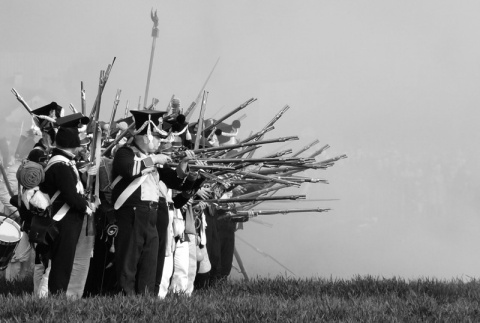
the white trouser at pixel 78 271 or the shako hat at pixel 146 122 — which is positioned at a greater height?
the shako hat at pixel 146 122

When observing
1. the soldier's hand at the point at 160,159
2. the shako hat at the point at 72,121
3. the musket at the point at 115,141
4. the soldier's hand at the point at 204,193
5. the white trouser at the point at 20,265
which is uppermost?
the shako hat at the point at 72,121

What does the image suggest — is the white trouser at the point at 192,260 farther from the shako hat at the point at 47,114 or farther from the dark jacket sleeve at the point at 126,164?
the shako hat at the point at 47,114

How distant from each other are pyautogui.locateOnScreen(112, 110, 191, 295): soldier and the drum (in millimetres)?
1349

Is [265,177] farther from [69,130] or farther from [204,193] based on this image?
[69,130]

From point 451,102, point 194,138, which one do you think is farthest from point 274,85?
point 194,138

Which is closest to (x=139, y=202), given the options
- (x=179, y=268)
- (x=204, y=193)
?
(x=179, y=268)

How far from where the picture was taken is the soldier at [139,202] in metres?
9.14

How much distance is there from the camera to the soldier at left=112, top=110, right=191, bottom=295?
360 inches

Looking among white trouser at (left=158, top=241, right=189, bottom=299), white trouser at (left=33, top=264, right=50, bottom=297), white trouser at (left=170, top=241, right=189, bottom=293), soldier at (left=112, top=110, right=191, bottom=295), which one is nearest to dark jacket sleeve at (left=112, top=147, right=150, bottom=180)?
soldier at (left=112, top=110, right=191, bottom=295)

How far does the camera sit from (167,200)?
9.66 metres

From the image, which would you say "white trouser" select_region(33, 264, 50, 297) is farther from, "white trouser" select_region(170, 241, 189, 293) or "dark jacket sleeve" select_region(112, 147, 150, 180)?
"white trouser" select_region(170, 241, 189, 293)

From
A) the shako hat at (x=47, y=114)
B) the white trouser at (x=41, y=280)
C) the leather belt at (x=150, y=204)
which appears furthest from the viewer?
the shako hat at (x=47, y=114)

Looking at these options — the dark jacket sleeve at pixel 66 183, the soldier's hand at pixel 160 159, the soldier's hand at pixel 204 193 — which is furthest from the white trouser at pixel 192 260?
the dark jacket sleeve at pixel 66 183

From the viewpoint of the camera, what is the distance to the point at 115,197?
9.26 m
